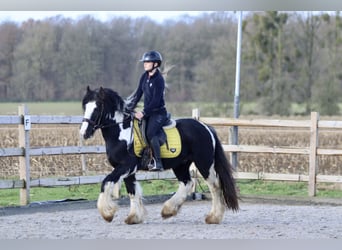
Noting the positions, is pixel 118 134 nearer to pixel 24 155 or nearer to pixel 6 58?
pixel 24 155

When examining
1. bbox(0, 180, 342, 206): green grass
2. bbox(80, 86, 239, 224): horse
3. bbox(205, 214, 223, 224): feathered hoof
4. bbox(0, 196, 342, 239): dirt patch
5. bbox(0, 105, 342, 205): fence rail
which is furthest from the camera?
bbox(0, 180, 342, 206): green grass

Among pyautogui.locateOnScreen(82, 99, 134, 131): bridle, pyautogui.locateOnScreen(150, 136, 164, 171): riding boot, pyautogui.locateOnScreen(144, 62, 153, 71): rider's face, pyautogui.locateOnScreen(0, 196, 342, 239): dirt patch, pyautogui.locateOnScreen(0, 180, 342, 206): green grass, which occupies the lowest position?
pyautogui.locateOnScreen(0, 180, 342, 206): green grass

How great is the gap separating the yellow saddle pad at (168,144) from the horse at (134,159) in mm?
53

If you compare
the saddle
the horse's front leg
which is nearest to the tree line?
the saddle

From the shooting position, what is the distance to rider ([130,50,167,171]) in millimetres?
7324

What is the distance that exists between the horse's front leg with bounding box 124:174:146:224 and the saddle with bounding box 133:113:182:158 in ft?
1.37

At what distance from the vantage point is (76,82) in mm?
15531

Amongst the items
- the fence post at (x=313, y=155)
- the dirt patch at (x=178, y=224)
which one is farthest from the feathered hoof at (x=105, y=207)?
the fence post at (x=313, y=155)

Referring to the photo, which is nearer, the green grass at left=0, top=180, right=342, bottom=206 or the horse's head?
the horse's head

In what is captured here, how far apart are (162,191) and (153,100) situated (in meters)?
4.11

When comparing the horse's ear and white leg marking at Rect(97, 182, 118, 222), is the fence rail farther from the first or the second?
white leg marking at Rect(97, 182, 118, 222)

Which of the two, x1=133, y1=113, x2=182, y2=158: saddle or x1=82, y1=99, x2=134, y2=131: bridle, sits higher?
x1=82, y1=99, x2=134, y2=131: bridle

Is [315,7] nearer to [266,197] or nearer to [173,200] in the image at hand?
[173,200]

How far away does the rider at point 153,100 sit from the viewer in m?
7.32
